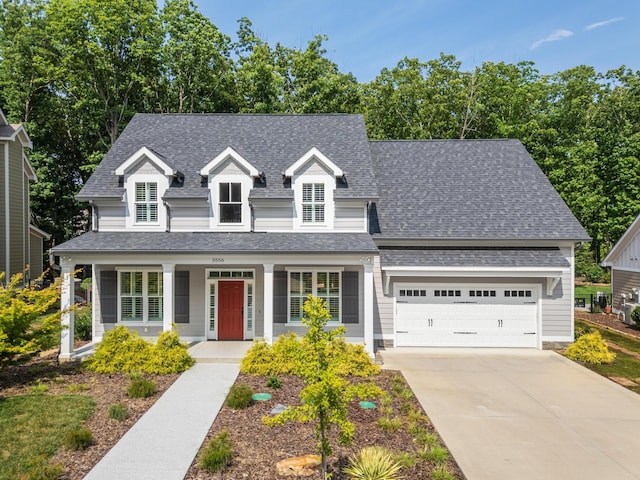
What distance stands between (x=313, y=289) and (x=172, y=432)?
773 cm

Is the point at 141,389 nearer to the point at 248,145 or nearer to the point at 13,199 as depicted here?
the point at 248,145

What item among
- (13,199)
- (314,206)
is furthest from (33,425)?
(13,199)

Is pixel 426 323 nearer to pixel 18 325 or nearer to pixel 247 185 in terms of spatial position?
pixel 247 185

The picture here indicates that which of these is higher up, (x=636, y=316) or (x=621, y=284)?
(x=621, y=284)

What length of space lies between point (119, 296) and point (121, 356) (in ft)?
11.7

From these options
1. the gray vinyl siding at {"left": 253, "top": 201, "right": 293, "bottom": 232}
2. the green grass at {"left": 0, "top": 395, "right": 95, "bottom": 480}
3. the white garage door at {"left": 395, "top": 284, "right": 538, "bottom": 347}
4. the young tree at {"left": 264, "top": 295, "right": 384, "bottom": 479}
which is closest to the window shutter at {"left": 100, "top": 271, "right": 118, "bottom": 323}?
the green grass at {"left": 0, "top": 395, "right": 95, "bottom": 480}

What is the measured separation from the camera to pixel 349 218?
52.3 ft

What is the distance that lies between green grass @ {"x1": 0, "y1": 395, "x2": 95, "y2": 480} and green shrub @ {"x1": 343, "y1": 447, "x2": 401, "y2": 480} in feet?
17.9

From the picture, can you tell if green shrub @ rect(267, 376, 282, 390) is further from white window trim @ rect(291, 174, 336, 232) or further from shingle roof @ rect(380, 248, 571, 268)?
white window trim @ rect(291, 174, 336, 232)

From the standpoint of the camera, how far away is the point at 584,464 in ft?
24.8

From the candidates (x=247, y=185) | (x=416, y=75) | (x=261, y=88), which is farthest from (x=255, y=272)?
(x=416, y=75)

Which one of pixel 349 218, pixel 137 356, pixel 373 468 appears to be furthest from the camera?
pixel 349 218

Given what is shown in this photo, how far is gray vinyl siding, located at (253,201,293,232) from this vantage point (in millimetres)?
15969

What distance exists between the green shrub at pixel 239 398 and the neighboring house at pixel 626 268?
19.6 meters
